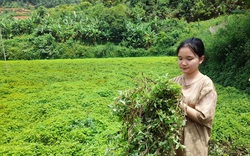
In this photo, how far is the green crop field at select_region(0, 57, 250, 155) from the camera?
14.7ft

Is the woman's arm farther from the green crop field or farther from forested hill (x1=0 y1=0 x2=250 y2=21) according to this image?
forested hill (x1=0 y1=0 x2=250 y2=21)

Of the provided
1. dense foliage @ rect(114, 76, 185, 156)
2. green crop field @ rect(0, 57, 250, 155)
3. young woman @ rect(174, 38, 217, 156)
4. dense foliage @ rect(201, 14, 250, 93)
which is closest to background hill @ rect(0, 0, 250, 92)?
dense foliage @ rect(201, 14, 250, 93)

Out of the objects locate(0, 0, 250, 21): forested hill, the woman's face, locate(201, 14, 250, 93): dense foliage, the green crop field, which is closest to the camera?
the woman's face

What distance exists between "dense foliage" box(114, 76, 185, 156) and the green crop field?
1.15 ft

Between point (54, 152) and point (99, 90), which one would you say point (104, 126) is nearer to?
point (54, 152)

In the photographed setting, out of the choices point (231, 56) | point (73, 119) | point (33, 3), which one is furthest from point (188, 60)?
point (33, 3)

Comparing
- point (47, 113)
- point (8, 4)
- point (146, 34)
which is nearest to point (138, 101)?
point (47, 113)

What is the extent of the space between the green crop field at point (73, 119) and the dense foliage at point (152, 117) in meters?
0.35

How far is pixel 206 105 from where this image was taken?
6.36 feet

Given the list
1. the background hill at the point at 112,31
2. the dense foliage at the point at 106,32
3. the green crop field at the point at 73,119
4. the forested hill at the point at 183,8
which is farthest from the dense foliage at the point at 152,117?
the forested hill at the point at 183,8

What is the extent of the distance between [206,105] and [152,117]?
1.36 feet

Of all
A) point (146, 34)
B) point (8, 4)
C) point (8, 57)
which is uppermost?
point (8, 4)

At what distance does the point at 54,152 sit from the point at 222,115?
3.66 meters

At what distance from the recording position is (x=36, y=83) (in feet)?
31.4
